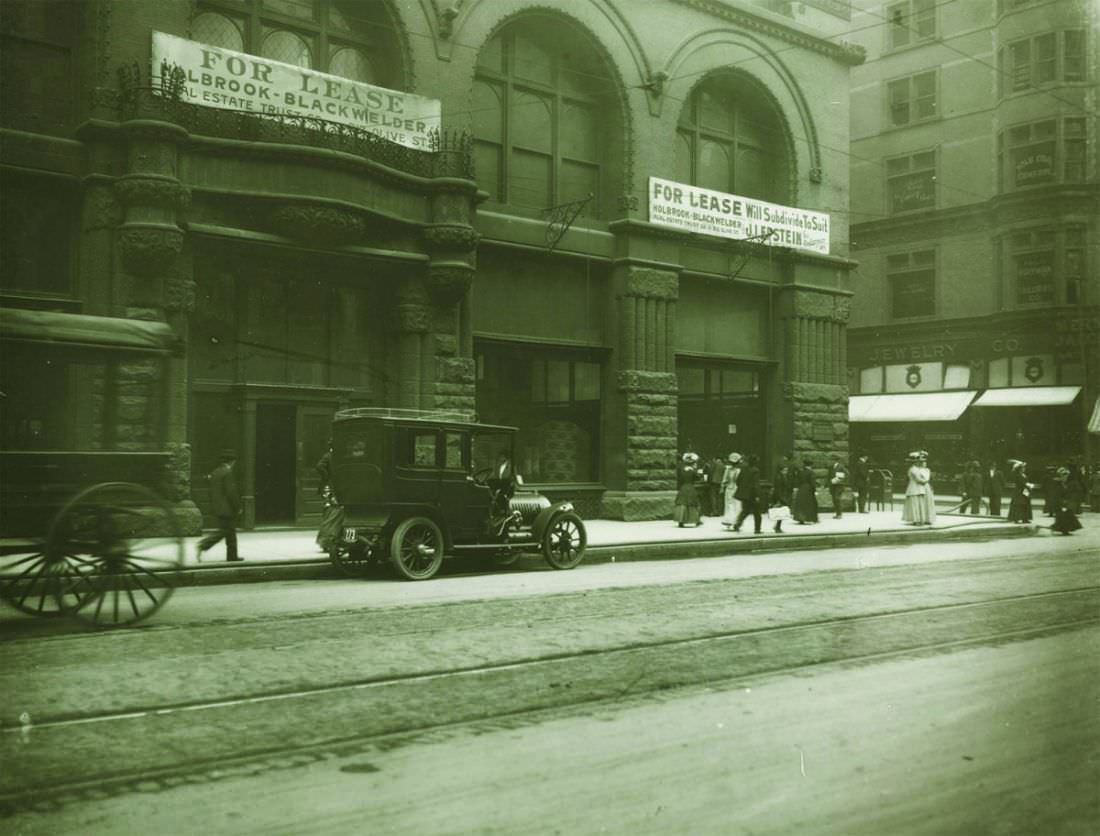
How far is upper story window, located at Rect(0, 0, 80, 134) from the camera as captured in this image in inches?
684

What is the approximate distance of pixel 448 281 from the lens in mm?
20656

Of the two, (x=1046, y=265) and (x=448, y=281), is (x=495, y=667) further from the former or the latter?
(x=1046, y=265)

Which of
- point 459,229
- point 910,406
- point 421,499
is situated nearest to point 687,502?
point 459,229

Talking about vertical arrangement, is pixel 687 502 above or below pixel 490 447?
below

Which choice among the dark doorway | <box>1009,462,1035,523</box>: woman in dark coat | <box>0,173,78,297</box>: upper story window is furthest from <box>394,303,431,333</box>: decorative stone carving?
<box>1009,462,1035,523</box>: woman in dark coat

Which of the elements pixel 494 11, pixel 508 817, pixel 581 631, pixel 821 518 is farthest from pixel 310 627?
pixel 821 518

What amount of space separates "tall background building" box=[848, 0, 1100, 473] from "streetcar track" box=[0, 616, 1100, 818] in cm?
2175

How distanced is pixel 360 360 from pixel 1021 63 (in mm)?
14728

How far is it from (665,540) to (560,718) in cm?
1261

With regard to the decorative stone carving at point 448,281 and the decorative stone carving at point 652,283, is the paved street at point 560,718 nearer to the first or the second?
the decorative stone carving at point 448,281

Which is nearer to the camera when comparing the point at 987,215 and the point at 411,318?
the point at 411,318

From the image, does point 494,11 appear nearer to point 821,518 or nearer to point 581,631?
point 821,518

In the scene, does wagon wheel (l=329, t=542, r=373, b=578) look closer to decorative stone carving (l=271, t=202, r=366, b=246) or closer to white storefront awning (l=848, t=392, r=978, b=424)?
decorative stone carving (l=271, t=202, r=366, b=246)

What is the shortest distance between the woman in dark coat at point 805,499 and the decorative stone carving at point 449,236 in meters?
9.06
